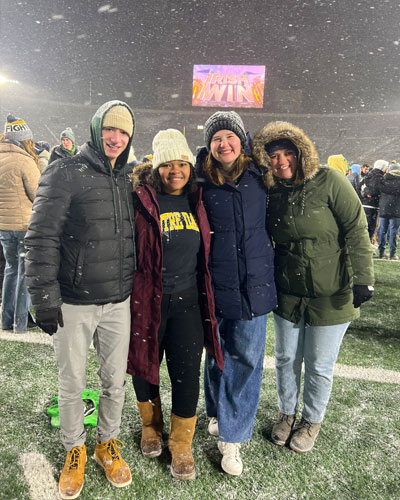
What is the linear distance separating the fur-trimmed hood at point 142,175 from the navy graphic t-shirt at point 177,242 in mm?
85

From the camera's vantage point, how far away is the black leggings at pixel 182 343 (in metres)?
1.66

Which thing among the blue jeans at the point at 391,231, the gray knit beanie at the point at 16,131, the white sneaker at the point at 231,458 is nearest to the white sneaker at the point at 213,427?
the white sneaker at the point at 231,458

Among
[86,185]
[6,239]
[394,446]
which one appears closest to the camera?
[86,185]

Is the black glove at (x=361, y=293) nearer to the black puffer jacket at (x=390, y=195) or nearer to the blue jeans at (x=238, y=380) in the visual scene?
the blue jeans at (x=238, y=380)

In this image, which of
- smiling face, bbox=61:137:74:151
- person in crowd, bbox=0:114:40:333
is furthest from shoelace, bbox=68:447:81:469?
smiling face, bbox=61:137:74:151

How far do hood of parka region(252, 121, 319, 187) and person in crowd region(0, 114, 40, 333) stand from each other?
206cm

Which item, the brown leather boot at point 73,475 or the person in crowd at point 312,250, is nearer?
the brown leather boot at point 73,475

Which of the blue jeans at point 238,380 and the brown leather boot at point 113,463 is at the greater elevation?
the blue jeans at point 238,380

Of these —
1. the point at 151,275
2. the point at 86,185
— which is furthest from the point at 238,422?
the point at 86,185

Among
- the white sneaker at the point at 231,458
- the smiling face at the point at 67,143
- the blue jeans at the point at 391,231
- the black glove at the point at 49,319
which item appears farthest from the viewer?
the blue jeans at the point at 391,231

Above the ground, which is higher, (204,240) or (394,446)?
(204,240)

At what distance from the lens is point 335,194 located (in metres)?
1.70

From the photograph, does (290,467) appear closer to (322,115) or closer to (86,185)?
(86,185)

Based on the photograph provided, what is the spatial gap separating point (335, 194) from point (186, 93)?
3957 centimetres
